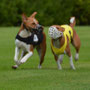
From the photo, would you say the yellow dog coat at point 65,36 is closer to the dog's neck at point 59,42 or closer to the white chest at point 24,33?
the dog's neck at point 59,42

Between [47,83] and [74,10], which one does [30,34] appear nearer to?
[47,83]

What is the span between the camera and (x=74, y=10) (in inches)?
2277

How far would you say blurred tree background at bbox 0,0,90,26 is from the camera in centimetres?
5034

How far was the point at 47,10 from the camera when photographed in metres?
53.8

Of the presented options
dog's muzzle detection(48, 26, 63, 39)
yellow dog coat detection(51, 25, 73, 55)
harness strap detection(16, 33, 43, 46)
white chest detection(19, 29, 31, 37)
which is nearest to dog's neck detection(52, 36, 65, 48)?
yellow dog coat detection(51, 25, 73, 55)

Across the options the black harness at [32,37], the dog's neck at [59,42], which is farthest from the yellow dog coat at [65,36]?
the black harness at [32,37]

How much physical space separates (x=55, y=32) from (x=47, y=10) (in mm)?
41871

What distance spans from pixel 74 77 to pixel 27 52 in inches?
131

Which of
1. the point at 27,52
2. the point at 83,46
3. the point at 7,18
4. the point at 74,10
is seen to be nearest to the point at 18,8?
the point at 7,18

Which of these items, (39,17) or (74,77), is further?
(39,17)

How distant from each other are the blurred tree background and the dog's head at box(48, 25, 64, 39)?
3743cm

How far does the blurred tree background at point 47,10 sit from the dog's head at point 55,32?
37426mm

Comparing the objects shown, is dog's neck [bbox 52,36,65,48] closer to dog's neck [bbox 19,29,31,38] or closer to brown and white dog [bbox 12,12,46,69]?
brown and white dog [bbox 12,12,46,69]

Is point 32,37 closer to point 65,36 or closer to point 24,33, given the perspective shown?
point 24,33
